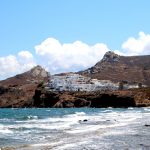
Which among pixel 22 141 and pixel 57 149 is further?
pixel 22 141

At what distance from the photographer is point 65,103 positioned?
19875cm

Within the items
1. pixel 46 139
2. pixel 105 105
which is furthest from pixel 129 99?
pixel 46 139

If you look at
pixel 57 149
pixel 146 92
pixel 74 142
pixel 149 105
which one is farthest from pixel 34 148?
pixel 146 92

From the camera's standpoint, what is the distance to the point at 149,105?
172875 mm

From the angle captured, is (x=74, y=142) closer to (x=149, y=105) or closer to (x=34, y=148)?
(x=34, y=148)

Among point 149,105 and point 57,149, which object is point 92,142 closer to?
point 57,149

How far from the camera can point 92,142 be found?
3938 centimetres

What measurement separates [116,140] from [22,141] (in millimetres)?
8718

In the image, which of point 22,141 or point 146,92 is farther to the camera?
point 146,92

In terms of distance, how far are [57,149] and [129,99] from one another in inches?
6071

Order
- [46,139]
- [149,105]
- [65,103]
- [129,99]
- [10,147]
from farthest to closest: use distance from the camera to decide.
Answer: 1. [65,103]
2. [129,99]
3. [149,105]
4. [46,139]
5. [10,147]

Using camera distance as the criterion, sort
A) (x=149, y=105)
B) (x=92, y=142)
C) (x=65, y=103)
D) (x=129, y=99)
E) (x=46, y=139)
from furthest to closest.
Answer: (x=65, y=103), (x=129, y=99), (x=149, y=105), (x=46, y=139), (x=92, y=142)

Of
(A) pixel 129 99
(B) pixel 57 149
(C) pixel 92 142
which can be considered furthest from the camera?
(A) pixel 129 99

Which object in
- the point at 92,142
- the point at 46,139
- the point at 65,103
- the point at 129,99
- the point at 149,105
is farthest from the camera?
the point at 65,103
